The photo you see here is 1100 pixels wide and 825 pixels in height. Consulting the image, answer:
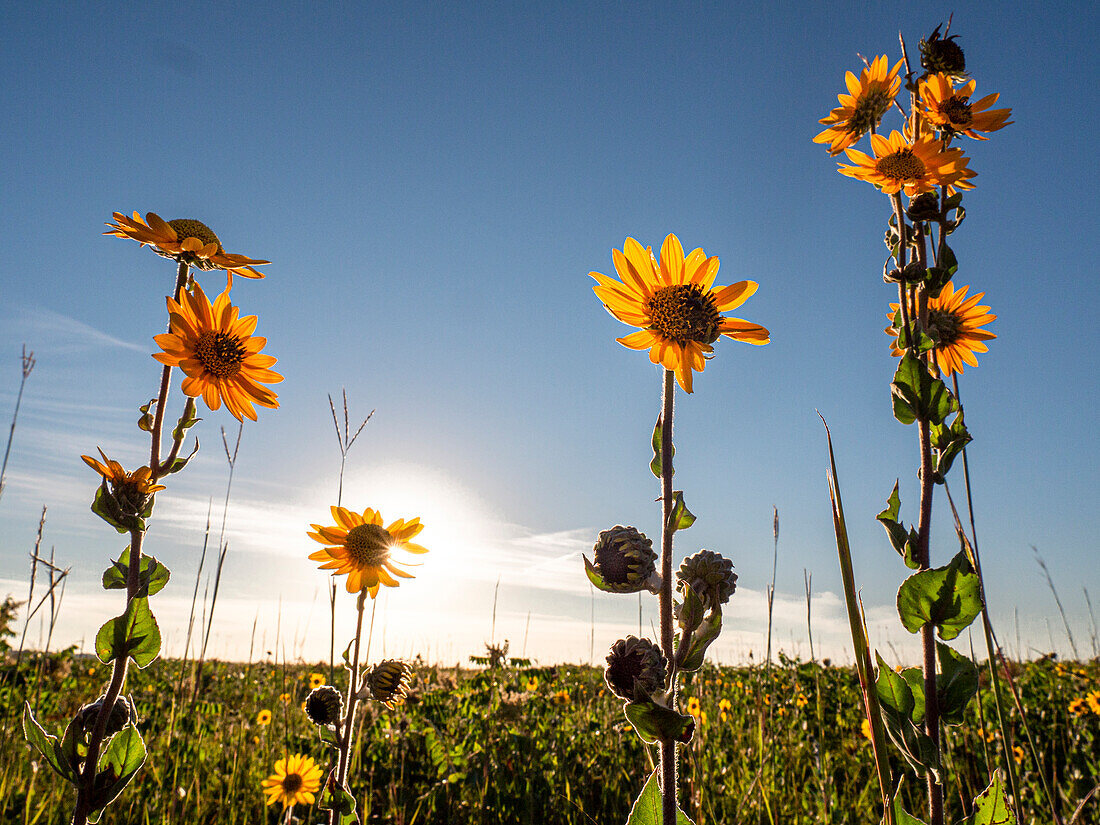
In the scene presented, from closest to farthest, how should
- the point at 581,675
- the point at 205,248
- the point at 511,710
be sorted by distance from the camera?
the point at 205,248
the point at 511,710
the point at 581,675

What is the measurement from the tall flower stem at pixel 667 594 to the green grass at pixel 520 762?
2.51 feet

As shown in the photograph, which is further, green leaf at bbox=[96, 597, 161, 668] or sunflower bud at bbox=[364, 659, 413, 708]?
sunflower bud at bbox=[364, 659, 413, 708]

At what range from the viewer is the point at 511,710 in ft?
12.5

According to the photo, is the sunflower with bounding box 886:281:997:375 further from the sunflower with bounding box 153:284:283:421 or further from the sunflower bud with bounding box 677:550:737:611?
the sunflower with bounding box 153:284:283:421

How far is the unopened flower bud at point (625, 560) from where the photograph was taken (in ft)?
4.61

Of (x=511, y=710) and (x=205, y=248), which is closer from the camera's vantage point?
(x=205, y=248)

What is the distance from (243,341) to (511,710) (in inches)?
105

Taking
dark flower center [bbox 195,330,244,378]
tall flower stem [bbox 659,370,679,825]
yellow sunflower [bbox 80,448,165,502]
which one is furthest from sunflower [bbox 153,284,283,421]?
tall flower stem [bbox 659,370,679,825]

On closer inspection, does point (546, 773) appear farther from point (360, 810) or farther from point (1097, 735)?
point (1097, 735)

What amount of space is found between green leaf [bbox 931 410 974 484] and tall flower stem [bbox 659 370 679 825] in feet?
2.83

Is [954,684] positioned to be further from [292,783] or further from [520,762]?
[292,783]

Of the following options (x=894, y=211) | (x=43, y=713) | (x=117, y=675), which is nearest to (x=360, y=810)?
(x=117, y=675)

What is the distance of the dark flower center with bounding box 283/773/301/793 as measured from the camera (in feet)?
10.2

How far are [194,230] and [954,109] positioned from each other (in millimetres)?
2777
